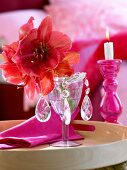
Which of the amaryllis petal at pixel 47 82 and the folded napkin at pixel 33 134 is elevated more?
the amaryllis petal at pixel 47 82

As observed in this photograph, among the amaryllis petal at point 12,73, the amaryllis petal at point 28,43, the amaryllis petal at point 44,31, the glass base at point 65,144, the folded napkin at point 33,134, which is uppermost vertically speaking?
the amaryllis petal at point 44,31

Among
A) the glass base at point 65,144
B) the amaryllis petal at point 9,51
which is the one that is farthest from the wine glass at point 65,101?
the amaryllis petal at point 9,51

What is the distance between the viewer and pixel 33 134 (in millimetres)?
1131

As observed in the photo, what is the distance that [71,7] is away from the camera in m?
3.41

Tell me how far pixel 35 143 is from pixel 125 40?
3.08ft

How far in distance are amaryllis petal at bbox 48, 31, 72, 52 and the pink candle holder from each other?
222 mm

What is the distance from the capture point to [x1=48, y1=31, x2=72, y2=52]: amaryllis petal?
99 cm

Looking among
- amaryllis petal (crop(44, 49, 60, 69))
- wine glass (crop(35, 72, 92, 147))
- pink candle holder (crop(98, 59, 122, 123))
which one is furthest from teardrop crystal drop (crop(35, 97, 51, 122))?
pink candle holder (crop(98, 59, 122, 123))

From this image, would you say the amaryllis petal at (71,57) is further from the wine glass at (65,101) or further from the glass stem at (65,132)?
the glass stem at (65,132)

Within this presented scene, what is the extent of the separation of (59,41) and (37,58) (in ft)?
0.23

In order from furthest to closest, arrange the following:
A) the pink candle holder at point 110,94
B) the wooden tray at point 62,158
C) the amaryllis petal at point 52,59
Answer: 1. the pink candle holder at point 110,94
2. the amaryllis petal at point 52,59
3. the wooden tray at point 62,158

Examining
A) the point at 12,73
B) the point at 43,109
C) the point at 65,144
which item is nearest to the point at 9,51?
the point at 12,73

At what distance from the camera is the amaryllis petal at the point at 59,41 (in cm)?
99

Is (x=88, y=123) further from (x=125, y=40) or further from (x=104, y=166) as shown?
(x=125, y=40)
